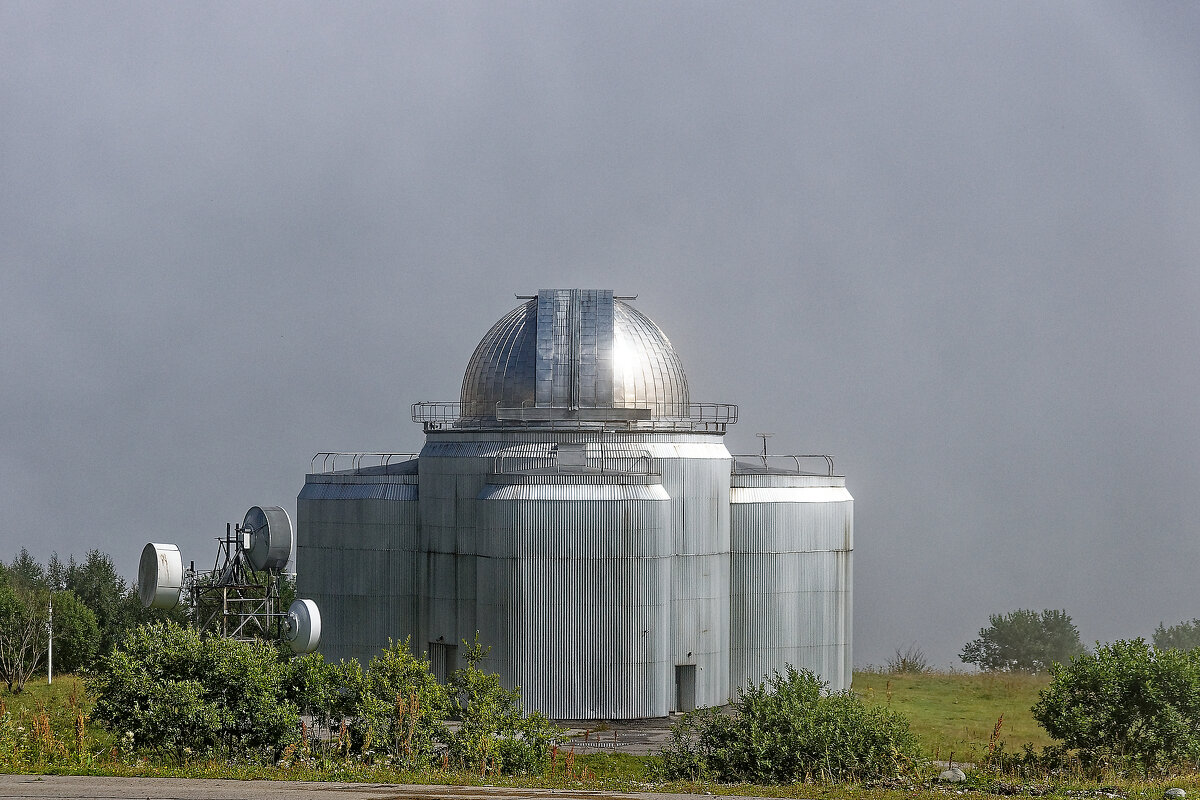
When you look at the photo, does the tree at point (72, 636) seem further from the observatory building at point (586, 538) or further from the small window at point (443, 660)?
the small window at point (443, 660)

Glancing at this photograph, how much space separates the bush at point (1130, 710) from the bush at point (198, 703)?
15.9 m

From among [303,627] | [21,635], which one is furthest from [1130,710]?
[21,635]

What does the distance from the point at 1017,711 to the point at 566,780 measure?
78.7 ft

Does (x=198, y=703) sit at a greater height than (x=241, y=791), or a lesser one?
greater

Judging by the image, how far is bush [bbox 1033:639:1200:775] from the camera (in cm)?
2752

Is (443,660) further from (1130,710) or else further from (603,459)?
(1130,710)

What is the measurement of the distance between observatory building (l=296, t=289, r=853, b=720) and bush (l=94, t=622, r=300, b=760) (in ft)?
40.2

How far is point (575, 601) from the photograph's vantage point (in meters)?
38.5

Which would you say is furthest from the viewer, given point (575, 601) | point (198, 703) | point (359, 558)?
point (359, 558)

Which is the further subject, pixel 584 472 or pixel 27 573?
pixel 27 573

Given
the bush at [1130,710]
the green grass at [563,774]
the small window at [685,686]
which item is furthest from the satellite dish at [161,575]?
the bush at [1130,710]

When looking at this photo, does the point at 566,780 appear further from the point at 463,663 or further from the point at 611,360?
the point at 611,360

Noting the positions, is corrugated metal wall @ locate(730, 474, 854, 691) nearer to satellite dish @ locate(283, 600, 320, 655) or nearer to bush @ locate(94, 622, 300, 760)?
satellite dish @ locate(283, 600, 320, 655)

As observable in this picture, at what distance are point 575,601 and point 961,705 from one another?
15929 millimetres
